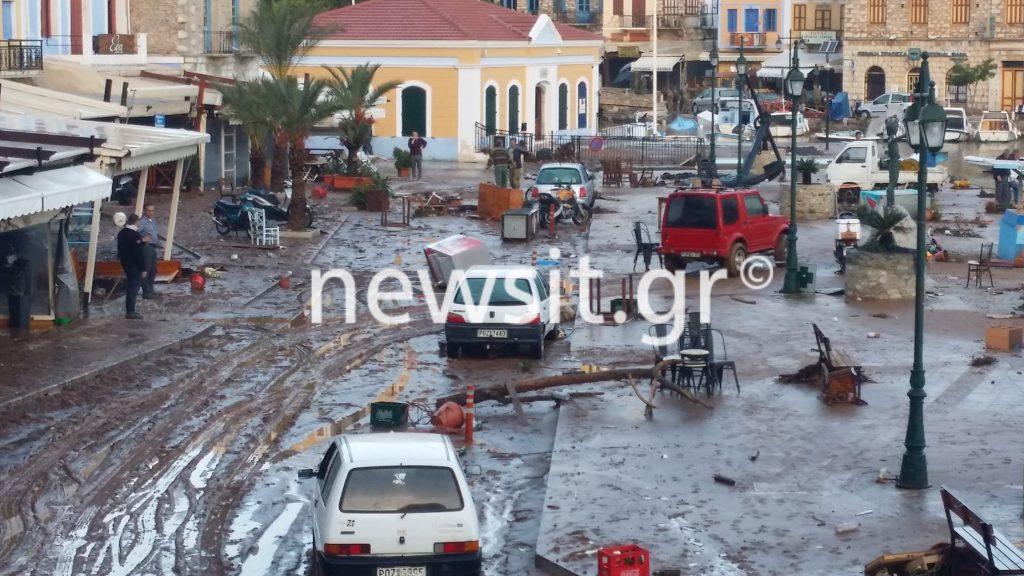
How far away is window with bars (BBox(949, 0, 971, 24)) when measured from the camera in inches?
2982

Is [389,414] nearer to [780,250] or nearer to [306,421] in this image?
[306,421]

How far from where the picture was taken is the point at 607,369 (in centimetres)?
2117

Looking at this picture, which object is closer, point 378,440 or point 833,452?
point 378,440

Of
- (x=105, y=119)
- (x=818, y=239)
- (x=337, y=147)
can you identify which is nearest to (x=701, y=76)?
(x=337, y=147)

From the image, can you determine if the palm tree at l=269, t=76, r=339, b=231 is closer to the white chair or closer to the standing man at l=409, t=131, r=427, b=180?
the white chair

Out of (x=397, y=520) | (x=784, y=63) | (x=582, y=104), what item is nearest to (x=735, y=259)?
(x=397, y=520)

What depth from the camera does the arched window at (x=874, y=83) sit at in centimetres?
7794

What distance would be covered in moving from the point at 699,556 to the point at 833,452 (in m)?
3.94

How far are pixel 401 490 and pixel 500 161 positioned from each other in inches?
1311

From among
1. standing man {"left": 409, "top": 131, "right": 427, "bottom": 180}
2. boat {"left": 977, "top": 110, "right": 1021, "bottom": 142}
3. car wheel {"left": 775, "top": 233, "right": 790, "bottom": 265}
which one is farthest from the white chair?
boat {"left": 977, "top": 110, "right": 1021, "bottom": 142}

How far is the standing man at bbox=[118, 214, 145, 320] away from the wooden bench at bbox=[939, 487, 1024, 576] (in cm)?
1504

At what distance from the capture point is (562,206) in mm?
38094

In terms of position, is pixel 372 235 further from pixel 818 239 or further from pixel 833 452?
pixel 833 452

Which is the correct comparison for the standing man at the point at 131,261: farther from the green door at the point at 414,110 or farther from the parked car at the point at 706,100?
the parked car at the point at 706,100
